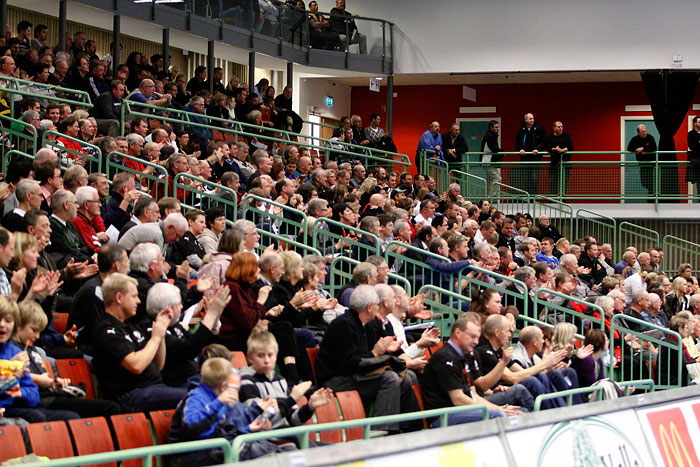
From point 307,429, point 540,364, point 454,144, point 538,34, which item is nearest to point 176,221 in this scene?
point 540,364

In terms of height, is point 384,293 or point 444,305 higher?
point 384,293

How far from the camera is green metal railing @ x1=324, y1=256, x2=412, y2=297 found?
35.7ft

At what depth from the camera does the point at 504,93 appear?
2628 centimetres

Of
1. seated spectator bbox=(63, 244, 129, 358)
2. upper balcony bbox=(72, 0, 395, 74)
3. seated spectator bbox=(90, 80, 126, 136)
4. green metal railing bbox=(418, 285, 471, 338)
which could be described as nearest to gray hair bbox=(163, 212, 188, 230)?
seated spectator bbox=(63, 244, 129, 358)

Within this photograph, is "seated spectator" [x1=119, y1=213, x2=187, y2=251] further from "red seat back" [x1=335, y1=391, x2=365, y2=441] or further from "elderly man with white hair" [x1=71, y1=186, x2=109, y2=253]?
"red seat back" [x1=335, y1=391, x2=365, y2=441]

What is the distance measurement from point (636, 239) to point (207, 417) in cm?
1648

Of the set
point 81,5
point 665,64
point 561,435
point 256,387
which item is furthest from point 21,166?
point 665,64

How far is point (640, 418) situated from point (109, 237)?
5.28 metres

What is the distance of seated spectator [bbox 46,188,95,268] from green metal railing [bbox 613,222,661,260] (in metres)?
14.0

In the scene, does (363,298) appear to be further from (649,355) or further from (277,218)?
(649,355)

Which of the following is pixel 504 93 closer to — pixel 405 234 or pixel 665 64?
pixel 665 64

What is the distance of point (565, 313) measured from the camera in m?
11.9

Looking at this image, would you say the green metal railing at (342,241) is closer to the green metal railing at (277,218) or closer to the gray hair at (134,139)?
the green metal railing at (277,218)

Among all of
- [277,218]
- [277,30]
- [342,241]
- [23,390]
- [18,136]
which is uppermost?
[277,30]
